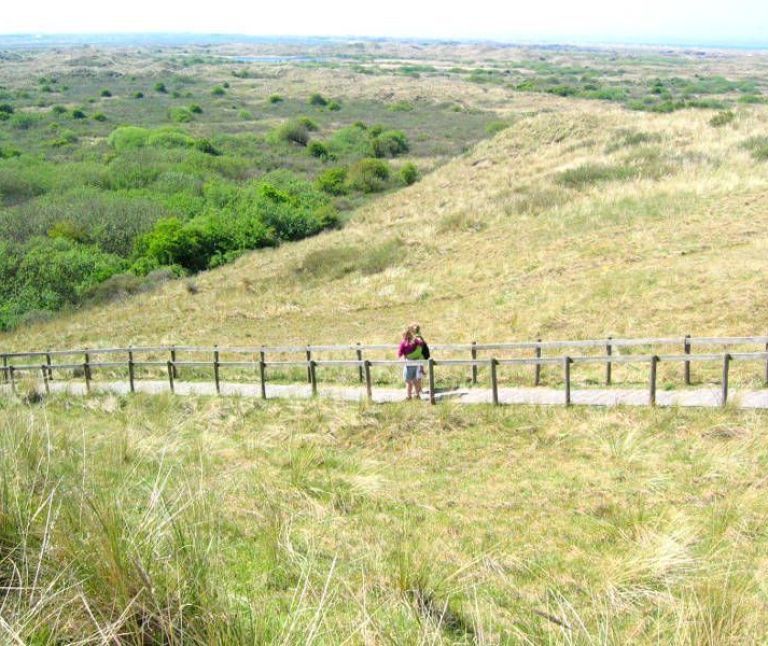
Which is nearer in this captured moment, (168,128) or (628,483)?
(628,483)

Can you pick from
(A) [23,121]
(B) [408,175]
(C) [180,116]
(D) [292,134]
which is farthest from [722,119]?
(A) [23,121]

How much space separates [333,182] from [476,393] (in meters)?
41.4

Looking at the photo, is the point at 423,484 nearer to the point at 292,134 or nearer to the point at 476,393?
the point at 476,393

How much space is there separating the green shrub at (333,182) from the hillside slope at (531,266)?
9.96m

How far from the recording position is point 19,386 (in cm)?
1642

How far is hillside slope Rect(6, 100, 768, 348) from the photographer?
1939cm

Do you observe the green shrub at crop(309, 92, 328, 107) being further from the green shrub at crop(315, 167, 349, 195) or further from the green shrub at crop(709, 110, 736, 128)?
the green shrub at crop(709, 110, 736, 128)

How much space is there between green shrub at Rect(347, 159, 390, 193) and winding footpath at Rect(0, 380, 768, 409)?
36.4 metres

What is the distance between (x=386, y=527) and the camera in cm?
682

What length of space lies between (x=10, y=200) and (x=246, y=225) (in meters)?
20.4

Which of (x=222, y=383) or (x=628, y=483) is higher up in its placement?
(x=628, y=483)

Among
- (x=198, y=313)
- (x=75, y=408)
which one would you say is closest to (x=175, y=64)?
(x=198, y=313)

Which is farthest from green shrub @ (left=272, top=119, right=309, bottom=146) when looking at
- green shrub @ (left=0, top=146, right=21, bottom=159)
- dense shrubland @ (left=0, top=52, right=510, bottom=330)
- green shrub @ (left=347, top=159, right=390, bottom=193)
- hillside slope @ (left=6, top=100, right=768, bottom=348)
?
hillside slope @ (left=6, top=100, right=768, bottom=348)

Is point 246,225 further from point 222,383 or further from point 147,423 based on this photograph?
point 147,423
